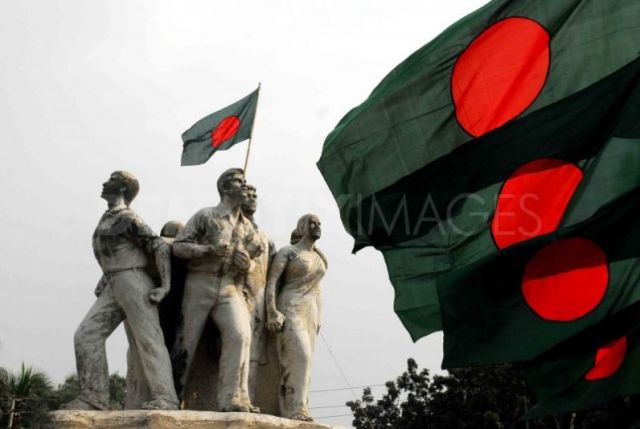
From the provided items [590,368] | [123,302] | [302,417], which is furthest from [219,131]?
[590,368]

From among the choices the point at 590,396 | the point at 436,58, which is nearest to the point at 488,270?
the point at 590,396

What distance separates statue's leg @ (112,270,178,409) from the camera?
8.82 m

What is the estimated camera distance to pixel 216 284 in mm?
9312

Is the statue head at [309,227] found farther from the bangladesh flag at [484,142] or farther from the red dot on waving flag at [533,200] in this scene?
the red dot on waving flag at [533,200]

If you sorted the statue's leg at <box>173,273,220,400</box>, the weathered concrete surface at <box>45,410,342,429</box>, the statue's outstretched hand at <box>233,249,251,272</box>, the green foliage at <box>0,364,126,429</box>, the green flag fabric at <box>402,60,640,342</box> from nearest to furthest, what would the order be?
1. the weathered concrete surface at <box>45,410,342,429</box>
2. the green flag fabric at <box>402,60,640,342</box>
3. the statue's leg at <box>173,273,220,400</box>
4. the statue's outstretched hand at <box>233,249,251,272</box>
5. the green foliage at <box>0,364,126,429</box>

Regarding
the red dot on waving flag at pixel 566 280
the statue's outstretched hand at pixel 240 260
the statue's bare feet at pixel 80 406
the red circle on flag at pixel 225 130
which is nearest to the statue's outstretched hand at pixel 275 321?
the statue's outstretched hand at pixel 240 260

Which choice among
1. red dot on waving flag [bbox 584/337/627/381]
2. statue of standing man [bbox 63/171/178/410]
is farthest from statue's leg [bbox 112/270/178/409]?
red dot on waving flag [bbox 584/337/627/381]

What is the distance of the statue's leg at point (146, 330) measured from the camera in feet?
28.9

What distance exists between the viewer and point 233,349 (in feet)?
29.6

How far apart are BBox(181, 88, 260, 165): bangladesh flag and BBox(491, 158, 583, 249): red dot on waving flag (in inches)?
148

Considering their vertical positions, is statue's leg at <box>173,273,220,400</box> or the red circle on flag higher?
the red circle on flag

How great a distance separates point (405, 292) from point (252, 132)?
130 inches

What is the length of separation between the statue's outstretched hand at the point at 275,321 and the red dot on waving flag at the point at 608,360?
9.53 feet

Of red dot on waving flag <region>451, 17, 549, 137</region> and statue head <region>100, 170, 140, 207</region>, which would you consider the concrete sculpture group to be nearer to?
statue head <region>100, 170, 140, 207</region>
